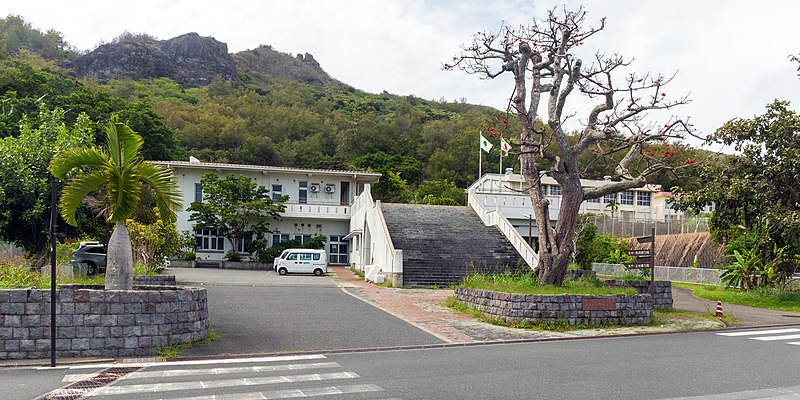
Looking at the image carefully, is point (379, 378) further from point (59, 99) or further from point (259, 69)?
point (259, 69)

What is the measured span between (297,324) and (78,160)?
5.70 m

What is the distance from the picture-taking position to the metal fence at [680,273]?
27.2 m

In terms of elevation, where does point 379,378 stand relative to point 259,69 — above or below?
below

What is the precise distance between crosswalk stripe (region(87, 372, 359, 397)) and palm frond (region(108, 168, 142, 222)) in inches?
162

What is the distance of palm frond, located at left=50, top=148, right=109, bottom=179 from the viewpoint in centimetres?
1112

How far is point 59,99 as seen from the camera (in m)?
44.3

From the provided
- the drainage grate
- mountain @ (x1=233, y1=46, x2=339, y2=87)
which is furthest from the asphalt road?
mountain @ (x1=233, y1=46, x2=339, y2=87)

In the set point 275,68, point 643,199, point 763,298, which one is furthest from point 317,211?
point 275,68

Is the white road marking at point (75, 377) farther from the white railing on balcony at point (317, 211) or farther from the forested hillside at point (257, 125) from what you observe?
the white railing on balcony at point (317, 211)

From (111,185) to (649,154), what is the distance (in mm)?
12945

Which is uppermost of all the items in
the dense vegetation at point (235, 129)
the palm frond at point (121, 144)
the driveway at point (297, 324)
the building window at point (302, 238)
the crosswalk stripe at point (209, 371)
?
the dense vegetation at point (235, 129)

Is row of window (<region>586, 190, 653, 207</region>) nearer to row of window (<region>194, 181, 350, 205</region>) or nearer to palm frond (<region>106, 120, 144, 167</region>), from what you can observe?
row of window (<region>194, 181, 350, 205</region>)

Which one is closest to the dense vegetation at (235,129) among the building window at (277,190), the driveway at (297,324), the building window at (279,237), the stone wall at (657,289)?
the stone wall at (657,289)

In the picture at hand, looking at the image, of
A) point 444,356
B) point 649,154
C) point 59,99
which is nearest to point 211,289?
point 444,356
